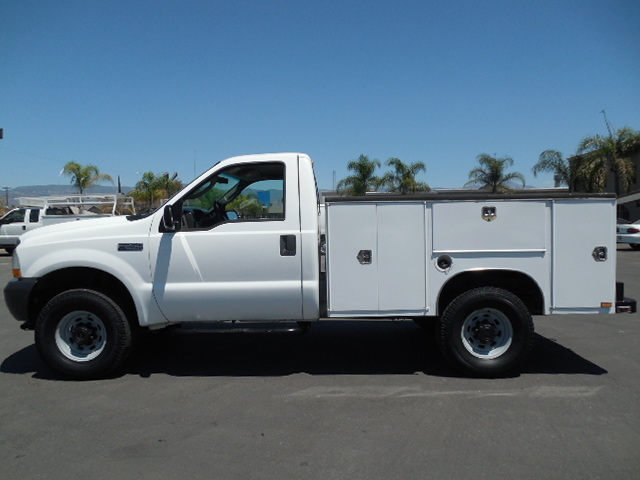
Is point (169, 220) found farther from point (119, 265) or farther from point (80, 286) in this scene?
point (80, 286)

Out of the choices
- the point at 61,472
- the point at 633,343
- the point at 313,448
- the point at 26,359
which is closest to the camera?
the point at 61,472

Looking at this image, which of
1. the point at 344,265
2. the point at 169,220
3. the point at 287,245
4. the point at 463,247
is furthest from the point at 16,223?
the point at 463,247

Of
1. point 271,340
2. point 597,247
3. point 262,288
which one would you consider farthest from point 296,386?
point 597,247

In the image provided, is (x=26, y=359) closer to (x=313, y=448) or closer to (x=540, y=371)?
(x=313, y=448)

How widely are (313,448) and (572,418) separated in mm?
2192

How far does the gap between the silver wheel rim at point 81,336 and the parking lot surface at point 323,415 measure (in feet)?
1.02

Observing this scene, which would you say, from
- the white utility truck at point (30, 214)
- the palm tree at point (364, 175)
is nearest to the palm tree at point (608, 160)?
the palm tree at point (364, 175)

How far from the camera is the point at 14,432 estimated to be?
420 cm

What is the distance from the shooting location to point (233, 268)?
5.28 meters

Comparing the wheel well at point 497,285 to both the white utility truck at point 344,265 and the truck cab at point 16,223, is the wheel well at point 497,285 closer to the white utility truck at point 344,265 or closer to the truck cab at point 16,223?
the white utility truck at point 344,265

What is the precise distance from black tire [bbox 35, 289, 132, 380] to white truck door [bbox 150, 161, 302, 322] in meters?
0.52

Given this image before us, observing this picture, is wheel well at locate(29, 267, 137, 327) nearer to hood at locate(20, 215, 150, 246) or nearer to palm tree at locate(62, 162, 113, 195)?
hood at locate(20, 215, 150, 246)

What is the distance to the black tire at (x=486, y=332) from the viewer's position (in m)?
5.27

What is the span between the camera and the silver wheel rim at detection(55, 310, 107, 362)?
5.40m
